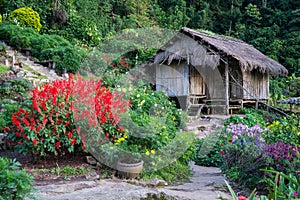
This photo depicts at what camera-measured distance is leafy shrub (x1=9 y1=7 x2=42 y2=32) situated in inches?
606

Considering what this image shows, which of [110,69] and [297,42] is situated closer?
[110,69]

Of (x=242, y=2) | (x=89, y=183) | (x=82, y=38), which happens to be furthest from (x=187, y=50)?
(x=242, y=2)

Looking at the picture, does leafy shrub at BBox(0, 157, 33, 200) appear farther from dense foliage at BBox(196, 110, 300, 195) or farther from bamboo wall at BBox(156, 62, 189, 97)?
bamboo wall at BBox(156, 62, 189, 97)

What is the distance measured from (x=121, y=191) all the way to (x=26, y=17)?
1389 centimetres

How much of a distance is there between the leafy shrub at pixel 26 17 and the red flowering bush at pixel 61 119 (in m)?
12.1

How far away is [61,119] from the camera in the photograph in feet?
15.2

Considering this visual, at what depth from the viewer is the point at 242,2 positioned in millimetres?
29297

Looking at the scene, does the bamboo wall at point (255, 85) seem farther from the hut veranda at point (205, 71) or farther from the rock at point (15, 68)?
the rock at point (15, 68)

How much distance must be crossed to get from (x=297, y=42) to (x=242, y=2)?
27.9ft

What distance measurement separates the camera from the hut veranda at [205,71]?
1241cm

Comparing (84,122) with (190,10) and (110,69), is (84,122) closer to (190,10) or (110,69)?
(110,69)

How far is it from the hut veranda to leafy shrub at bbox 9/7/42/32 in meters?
6.31

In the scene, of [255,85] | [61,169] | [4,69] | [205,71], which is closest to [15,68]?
[4,69]

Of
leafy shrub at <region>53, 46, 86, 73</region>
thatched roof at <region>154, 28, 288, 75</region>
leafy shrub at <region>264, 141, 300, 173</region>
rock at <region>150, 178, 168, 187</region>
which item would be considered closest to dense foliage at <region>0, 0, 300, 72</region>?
leafy shrub at <region>53, 46, 86, 73</region>
